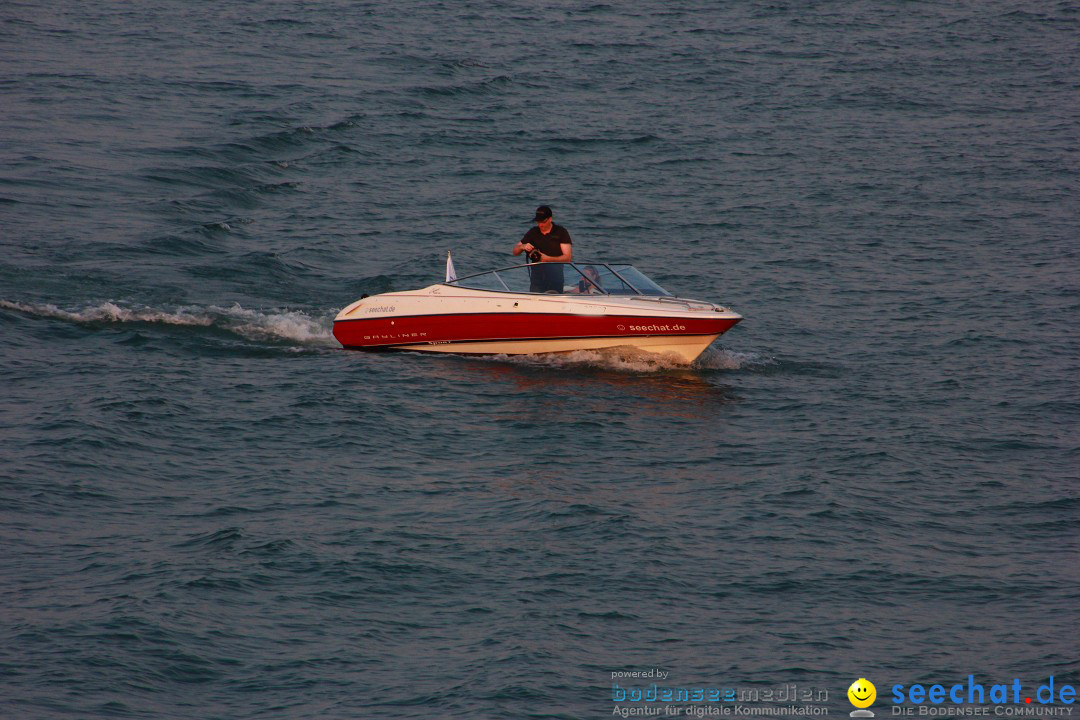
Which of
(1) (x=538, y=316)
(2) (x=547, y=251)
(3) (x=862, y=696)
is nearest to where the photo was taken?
(3) (x=862, y=696)

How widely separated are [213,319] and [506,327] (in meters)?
4.95

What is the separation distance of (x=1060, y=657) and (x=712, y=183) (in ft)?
60.6

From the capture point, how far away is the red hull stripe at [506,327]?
1777cm

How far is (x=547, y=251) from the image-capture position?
1844cm

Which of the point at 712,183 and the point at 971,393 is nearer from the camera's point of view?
the point at 971,393

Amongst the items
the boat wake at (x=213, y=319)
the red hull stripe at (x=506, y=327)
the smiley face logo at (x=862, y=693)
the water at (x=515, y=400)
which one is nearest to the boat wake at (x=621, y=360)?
the water at (x=515, y=400)

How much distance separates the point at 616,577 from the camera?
12.6 meters

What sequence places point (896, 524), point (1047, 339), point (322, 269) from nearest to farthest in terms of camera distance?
point (896, 524) → point (1047, 339) → point (322, 269)

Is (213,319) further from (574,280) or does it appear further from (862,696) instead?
(862,696)

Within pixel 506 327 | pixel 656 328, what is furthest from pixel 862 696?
pixel 506 327

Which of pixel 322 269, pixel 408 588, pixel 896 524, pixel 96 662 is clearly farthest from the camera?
pixel 322 269

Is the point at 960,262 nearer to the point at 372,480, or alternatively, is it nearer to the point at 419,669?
the point at 372,480

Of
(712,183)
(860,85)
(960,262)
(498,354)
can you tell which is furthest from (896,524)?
(860,85)

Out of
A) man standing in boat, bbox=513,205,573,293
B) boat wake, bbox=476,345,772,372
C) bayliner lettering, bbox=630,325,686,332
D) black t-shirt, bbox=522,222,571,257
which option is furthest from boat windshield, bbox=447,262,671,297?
boat wake, bbox=476,345,772,372
